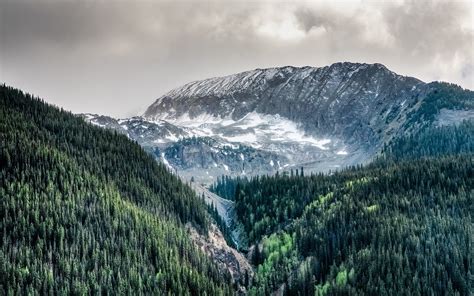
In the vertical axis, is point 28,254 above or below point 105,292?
above

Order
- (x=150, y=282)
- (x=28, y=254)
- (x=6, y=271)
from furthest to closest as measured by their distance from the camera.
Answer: (x=150, y=282) → (x=28, y=254) → (x=6, y=271)

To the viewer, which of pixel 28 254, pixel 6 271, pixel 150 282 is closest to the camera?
pixel 6 271

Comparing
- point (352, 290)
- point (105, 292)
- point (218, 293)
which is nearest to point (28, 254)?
point (105, 292)

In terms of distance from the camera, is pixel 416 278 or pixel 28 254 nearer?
pixel 28 254

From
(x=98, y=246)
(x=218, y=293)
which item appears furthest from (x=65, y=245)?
(x=218, y=293)

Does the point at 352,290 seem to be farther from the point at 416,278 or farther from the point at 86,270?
the point at 86,270

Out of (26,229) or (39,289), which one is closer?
(39,289)

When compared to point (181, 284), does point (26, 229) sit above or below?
above

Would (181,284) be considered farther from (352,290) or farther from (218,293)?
(352,290)
